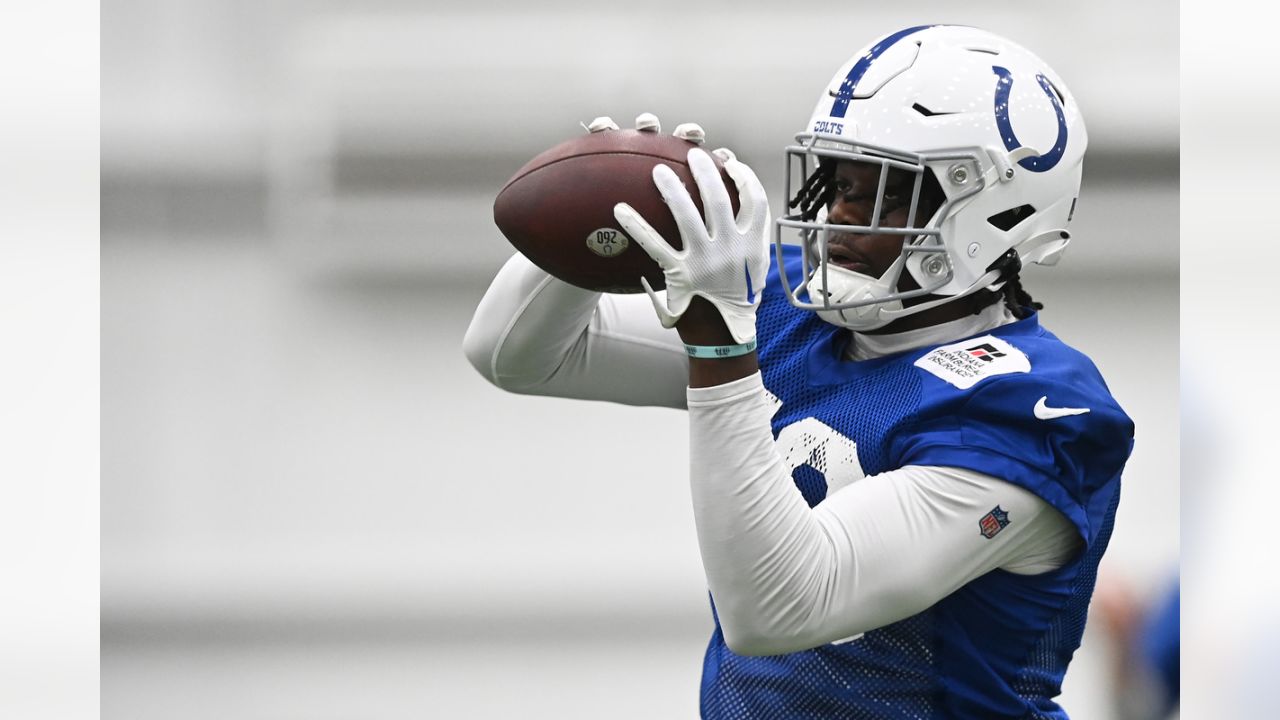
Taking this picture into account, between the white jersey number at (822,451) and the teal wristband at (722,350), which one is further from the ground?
the teal wristband at (722,350)

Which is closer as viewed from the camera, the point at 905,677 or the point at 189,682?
the point at 905,677

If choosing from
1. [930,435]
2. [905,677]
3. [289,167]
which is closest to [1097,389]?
[930,435]

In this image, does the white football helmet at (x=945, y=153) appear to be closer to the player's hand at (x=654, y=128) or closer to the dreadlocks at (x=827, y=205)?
the dreadlocks at (x=827, y=205)

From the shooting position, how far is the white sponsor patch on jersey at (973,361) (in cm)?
117

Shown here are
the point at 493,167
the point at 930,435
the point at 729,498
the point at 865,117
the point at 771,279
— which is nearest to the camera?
the point at 729,498

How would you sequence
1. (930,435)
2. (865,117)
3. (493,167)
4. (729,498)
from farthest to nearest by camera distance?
(493,167) < (865,117) < (930,435) < (729,498)

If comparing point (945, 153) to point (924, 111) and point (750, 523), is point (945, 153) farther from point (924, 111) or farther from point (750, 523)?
point (750, 523)

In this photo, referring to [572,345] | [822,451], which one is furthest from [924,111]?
[572,345]

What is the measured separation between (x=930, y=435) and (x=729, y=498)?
23 centimetres

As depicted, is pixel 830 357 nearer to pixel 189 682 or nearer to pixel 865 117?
pixel 865 117

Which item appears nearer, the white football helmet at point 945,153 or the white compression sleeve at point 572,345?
the white football helmet at point 945,153

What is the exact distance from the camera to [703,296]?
1.03 meters

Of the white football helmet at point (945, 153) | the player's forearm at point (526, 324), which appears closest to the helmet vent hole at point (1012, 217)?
the white football helmet at point (945, 153)

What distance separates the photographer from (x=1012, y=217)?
4.25ft
